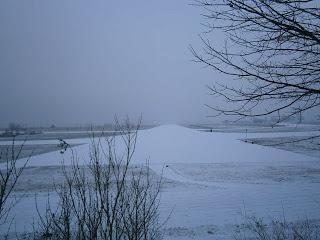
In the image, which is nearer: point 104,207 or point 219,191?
point 104,207

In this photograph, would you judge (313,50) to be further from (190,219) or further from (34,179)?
(34,179)

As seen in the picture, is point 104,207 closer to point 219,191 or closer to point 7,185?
point 219,191

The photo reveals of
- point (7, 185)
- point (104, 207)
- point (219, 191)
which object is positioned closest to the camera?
point (104, 207)

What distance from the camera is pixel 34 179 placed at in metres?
22.2

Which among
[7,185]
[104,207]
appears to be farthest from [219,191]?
[7,185]

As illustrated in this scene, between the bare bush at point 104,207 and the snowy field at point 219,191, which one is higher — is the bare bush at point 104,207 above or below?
above

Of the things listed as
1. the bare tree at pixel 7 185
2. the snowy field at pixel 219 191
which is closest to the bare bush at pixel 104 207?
the bare tree at pixel 7 185

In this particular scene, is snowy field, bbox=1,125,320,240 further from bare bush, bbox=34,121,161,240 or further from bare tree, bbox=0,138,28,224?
bare bush, bbox=34,121,161,240

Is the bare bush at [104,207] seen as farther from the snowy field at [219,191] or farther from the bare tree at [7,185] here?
the snowy field at [219,191]

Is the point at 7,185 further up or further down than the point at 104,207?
further down

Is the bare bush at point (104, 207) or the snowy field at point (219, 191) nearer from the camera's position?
the bare bush at point (104, 207)

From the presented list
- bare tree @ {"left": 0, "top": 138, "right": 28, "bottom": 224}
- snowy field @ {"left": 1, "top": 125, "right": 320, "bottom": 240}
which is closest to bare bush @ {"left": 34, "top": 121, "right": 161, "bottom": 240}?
bare tree @ {"left": 0, "top": 138, "right": 28, "bottom": 224}

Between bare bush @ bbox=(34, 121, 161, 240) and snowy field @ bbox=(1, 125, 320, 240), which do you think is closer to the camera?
bare bush @ bbox=(34, 121, 161, 240)

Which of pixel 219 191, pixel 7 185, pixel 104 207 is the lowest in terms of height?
pixel 7 185
